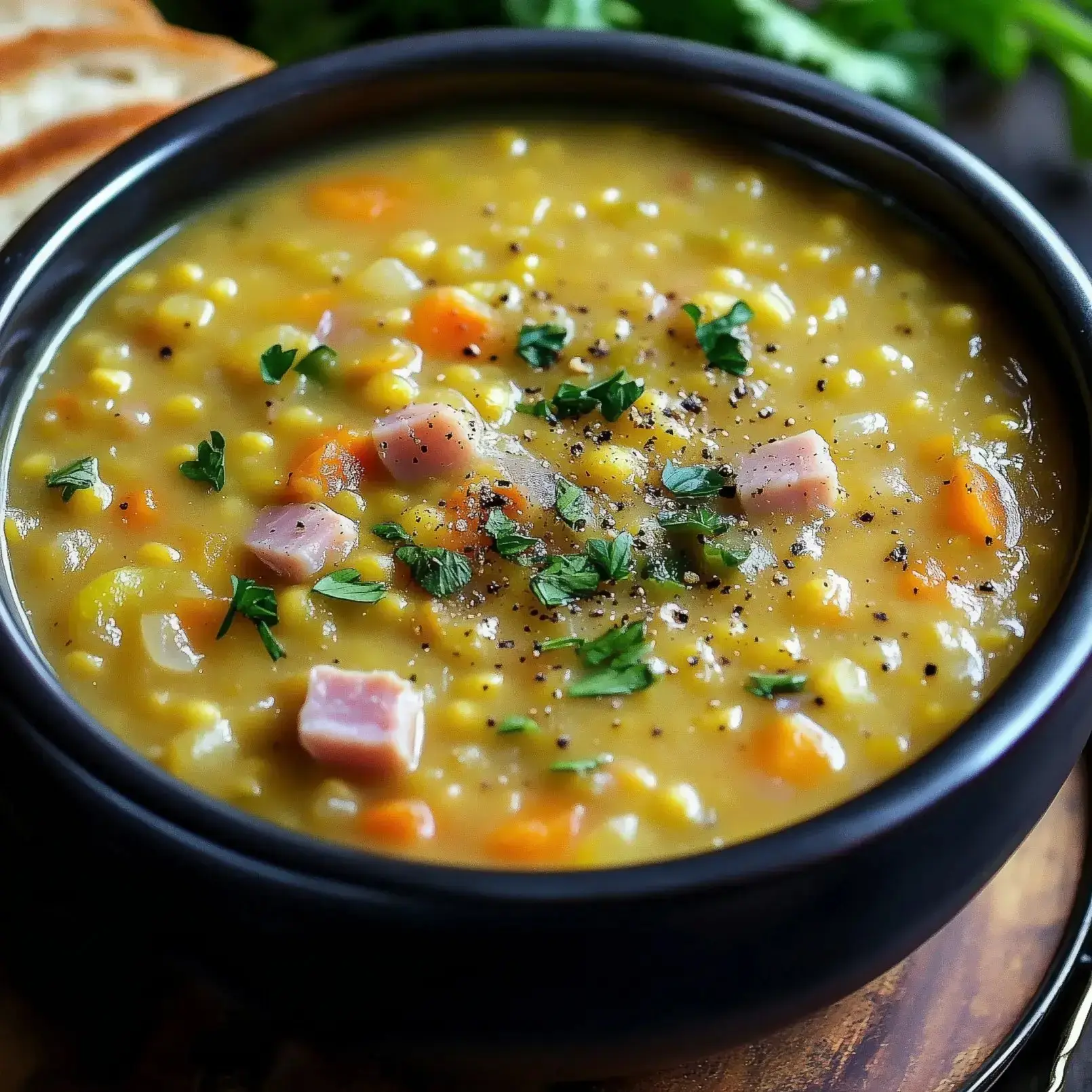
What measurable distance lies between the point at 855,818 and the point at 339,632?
3.03 feet

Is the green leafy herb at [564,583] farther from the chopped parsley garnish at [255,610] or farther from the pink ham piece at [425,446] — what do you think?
the chopped parsley garnish at [255,610]

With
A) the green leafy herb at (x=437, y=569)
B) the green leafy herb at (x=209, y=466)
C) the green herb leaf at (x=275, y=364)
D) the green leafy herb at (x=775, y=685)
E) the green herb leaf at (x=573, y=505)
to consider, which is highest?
the green leafy herb at (x=775, y=685)

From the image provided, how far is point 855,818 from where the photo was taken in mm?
1871

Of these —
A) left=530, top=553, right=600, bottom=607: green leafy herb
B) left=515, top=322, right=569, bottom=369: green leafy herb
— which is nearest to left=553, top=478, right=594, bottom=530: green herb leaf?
left=530, top=553, right=600, bottom=607: green leafy herb

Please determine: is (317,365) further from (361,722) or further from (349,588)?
(361,722)

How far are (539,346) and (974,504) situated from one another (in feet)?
A: 2.91

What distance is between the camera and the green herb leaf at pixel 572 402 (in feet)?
8.86

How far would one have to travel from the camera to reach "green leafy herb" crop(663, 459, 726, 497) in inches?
101

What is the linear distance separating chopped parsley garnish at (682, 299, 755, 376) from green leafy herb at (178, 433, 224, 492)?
0.95 meters

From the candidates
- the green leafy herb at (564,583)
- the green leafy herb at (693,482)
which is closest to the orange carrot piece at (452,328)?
the green leafy herb at (693,482)

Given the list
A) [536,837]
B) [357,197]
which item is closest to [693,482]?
[536,837]

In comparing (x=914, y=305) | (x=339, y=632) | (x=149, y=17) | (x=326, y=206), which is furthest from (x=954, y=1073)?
(x=149, y=17)

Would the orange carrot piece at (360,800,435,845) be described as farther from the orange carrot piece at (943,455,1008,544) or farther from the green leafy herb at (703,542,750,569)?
the orange carrot piece at (943,455,1008,544)

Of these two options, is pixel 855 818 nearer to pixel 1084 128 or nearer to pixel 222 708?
pixel 222 708
